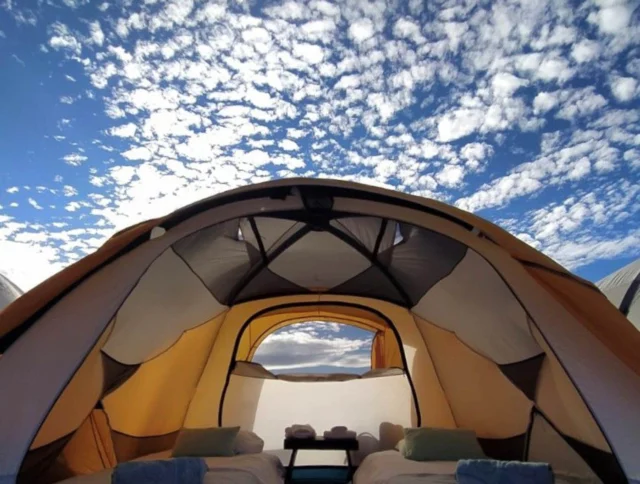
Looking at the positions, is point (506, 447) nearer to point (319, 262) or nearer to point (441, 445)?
point (441, 445)

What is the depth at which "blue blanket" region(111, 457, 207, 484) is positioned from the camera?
8.79 feet

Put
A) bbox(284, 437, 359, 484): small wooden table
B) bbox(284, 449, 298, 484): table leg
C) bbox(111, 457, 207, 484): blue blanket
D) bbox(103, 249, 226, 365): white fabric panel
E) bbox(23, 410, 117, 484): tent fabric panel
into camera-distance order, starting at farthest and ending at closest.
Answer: bbox(284, 437, 359, 484): small wooden table < bbox(284, 449, 298, 484): table leg < bbox(103, 249, 226, 365): white fabric panel < bbox(23, 410, 117, 484): tent fabric panel < bbox(111, 457, 207, 484): blue blanket

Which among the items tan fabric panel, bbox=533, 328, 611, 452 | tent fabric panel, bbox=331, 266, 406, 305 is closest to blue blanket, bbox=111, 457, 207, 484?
tan fabric panel, bbox=533, 328, 611, 452

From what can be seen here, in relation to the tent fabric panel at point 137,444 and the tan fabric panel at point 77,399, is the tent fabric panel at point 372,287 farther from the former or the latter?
Result: the tan fabric panel at point 77,399

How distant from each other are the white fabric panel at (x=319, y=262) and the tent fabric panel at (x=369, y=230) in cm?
16

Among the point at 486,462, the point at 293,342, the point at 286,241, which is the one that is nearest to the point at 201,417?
the point at 293,342

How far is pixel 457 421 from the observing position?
4.54 m

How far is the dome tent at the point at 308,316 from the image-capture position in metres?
2.47

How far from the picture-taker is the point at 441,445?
3.89m

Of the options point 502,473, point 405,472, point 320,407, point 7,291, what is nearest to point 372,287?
point 320,407

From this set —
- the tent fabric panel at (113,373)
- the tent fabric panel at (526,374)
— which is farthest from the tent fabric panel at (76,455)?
the tent fabric panel at (526,374)

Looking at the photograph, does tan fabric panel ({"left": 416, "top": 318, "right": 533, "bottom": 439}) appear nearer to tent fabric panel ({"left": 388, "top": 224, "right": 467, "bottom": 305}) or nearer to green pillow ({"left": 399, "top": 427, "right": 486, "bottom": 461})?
green pillow ({"left": 399, "top": 427, "right": 486, "bottom": 461})

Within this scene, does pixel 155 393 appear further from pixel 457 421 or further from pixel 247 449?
pixel 457 421

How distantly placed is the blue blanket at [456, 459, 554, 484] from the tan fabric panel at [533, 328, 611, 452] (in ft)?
1.06
